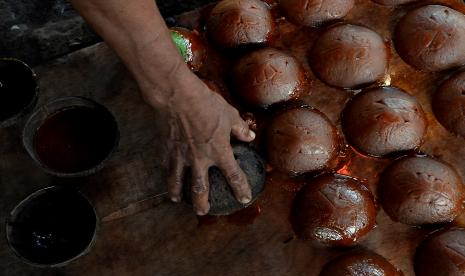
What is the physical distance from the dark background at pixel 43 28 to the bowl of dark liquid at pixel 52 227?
1538mm

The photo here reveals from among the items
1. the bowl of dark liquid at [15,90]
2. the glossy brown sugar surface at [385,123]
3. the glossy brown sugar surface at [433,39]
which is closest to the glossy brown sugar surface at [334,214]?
the glossy brown sugar surface at [385,123]

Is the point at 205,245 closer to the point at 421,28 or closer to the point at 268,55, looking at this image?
the point at 268,55

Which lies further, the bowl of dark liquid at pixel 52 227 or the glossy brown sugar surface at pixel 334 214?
the glossy brown sugar surface at pixel 334 214

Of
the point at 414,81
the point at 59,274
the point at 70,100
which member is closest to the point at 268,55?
A: the point at 414,81

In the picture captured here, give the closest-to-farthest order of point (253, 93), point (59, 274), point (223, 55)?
point (59, 274) → point (253, 93) → point (223, 55)

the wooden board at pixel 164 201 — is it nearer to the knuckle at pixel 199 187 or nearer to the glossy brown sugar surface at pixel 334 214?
the glossy brown sugar surface at pixel 334 214

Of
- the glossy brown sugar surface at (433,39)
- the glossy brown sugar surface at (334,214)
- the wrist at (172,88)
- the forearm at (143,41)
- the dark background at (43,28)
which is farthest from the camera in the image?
the dark background at (43,28)

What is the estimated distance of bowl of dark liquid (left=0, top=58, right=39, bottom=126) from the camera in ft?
10.7

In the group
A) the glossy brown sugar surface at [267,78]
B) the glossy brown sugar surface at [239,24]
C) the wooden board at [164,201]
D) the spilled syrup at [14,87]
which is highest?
the glossy brown sugar surface at [239,24]

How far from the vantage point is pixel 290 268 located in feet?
9.81

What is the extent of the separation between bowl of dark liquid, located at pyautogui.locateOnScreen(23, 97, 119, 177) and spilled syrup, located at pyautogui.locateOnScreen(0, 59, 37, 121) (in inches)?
12.3

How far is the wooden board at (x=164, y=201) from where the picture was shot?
3012mm

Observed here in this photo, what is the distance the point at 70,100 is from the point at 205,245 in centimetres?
118

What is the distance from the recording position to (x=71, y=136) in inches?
120
